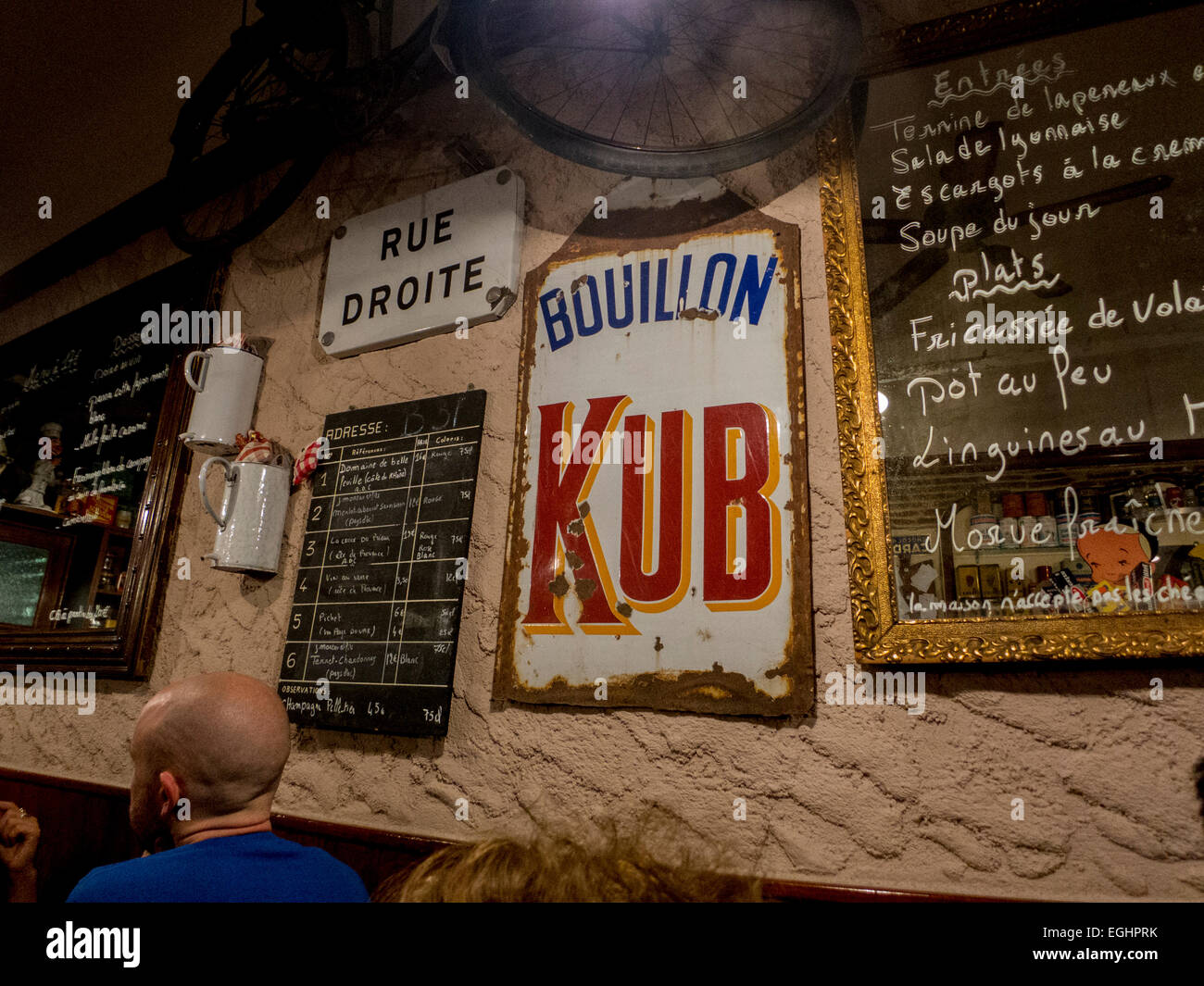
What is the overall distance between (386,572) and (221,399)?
0.97m

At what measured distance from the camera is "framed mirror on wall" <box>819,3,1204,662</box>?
1188mm

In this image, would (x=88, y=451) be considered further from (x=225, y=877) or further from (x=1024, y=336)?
(x=1024, y=336)

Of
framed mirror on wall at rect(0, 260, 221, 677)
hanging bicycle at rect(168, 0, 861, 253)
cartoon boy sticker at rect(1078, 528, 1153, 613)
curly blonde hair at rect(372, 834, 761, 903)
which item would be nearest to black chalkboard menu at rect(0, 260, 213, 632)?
framed mirror on wall at rect(0, 260, 221, 677)

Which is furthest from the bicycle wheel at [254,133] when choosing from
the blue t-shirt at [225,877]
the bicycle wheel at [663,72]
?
the blue t-shirt at [225,877]

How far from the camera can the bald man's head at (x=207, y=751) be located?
3.90 feet

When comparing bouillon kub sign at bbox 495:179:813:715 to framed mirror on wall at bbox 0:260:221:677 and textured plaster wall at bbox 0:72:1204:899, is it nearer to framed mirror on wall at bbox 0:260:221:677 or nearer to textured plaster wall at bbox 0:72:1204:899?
textured plaster wall at bbox 0:72:1204:899

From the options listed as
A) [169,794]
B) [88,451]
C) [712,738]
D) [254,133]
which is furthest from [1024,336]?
[88,451]

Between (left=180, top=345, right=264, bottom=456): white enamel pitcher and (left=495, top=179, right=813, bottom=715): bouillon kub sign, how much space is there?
1128 millimetres

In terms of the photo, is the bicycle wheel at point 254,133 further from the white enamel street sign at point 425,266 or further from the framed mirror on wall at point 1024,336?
the framed mirror on wall at point 1024,336

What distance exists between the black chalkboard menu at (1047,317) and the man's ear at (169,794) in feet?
4.46

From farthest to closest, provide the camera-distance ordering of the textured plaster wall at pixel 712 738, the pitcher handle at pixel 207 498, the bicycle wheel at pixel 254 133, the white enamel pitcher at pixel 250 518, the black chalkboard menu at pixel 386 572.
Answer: the bicycle wheel at pixel 254 133
the white enamel pitcher at pixel 250 518
the pitcher handle at pixel 207 498
the black chalkboard menu at pixel 386 572
the textured plaster wall at pixel 712 738

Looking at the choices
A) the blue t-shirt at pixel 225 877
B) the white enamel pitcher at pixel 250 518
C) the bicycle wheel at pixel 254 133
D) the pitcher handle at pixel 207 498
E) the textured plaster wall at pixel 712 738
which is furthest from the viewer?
the bicycle wheel at pixel 254 133

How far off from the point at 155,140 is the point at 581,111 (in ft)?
7.56
